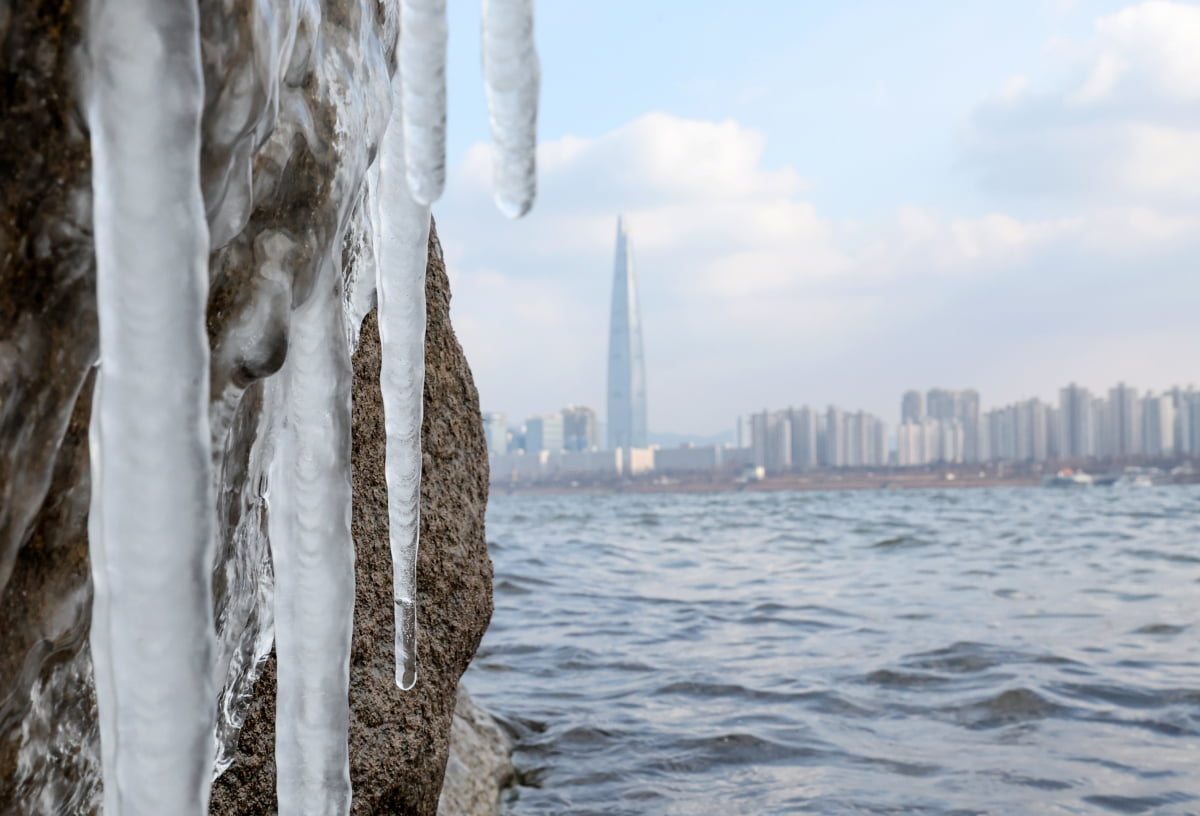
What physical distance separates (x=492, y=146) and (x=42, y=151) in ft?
2.33

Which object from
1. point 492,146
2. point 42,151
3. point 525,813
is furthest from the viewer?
point 525,813

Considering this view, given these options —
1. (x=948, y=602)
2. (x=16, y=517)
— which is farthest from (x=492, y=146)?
(x=948, y=602)

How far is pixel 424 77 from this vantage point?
147 centimetres

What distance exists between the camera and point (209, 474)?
0.94 m

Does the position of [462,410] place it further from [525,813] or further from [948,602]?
[948,602]

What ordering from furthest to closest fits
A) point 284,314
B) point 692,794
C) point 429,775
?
1. point 692,794
2. point 429,775
3. point 284,314

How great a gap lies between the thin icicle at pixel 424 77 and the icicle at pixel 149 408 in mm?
605

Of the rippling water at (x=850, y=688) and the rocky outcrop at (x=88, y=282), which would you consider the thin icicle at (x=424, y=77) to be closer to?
the rocky outcrop at (x=88, y=282)

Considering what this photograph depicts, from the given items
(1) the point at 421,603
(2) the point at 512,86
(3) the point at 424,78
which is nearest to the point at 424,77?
(3) the point at 424,78

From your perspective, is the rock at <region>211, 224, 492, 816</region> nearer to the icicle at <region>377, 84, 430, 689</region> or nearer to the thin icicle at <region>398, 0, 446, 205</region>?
the icicle at <region>377, 84, 430, 689</region>

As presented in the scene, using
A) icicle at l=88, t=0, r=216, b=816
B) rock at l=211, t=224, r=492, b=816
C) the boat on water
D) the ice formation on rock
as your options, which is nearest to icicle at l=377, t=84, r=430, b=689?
the ice formation on rock

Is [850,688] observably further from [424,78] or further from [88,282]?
[88,282]

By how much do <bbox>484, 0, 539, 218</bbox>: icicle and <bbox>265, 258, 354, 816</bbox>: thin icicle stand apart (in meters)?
0.33

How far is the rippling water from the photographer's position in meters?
4.37
